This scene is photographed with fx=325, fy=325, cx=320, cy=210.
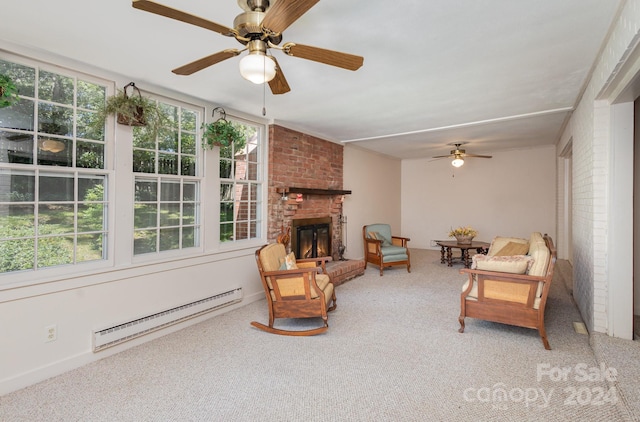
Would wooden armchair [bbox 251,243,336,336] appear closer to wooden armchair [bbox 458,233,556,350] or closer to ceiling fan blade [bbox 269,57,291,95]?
wooden armchair [bbox 458,233,556,350]

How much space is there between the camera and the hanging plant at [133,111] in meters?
2.98

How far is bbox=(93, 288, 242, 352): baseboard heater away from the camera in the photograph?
114 inches

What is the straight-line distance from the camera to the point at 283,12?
1.53 m

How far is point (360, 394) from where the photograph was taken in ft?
7.52

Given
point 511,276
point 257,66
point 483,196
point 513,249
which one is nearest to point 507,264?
point 511,276

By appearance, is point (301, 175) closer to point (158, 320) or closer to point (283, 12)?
point (158, 320)

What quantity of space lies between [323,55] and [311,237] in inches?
155

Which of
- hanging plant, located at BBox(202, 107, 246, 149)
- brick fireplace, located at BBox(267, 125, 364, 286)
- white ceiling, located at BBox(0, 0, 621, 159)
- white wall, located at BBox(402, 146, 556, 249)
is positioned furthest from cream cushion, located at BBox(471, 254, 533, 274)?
white wall, located at BBox(402, 146, 556, 249)

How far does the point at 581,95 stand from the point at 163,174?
4.71 meters

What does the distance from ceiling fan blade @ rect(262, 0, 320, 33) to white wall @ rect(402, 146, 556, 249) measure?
760 centimetres

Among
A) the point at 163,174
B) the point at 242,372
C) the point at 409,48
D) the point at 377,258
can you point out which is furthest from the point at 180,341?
the point at 377,258

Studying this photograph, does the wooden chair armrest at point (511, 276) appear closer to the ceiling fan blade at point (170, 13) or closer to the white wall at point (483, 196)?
the ceiling fan blade at point (170, 13)

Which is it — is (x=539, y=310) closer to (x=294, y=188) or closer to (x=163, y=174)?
(x=294, y=188)

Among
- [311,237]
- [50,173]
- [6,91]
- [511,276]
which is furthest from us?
[311,237]
